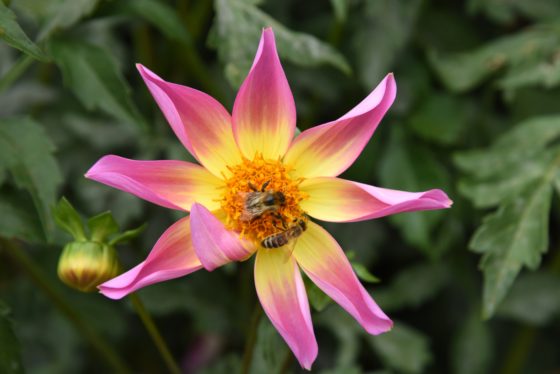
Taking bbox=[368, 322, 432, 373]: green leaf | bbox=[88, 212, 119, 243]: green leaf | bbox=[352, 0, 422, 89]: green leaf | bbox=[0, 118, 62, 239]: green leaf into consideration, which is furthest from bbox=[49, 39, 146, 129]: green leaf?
bbox=[368, 322, 432, 373]: green leaf

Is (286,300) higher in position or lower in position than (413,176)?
higher

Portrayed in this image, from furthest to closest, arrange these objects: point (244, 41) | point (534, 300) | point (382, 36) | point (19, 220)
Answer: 1. point (534, 300)
2. point (382, 36)
3. point (244, 41)
4. point (19, 220)

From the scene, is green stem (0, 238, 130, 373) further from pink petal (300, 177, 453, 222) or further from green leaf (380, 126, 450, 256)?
green leaf (380, 126, 450, 256)

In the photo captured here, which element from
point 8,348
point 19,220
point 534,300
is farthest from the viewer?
point 534,300

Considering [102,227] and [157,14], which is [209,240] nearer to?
[102,227]

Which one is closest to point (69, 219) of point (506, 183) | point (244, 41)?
point (244, 41)

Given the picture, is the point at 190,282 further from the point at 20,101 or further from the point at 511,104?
the point at 511,104

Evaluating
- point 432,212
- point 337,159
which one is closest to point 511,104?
point 432,212

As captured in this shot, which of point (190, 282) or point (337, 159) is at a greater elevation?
point (337, 159)
